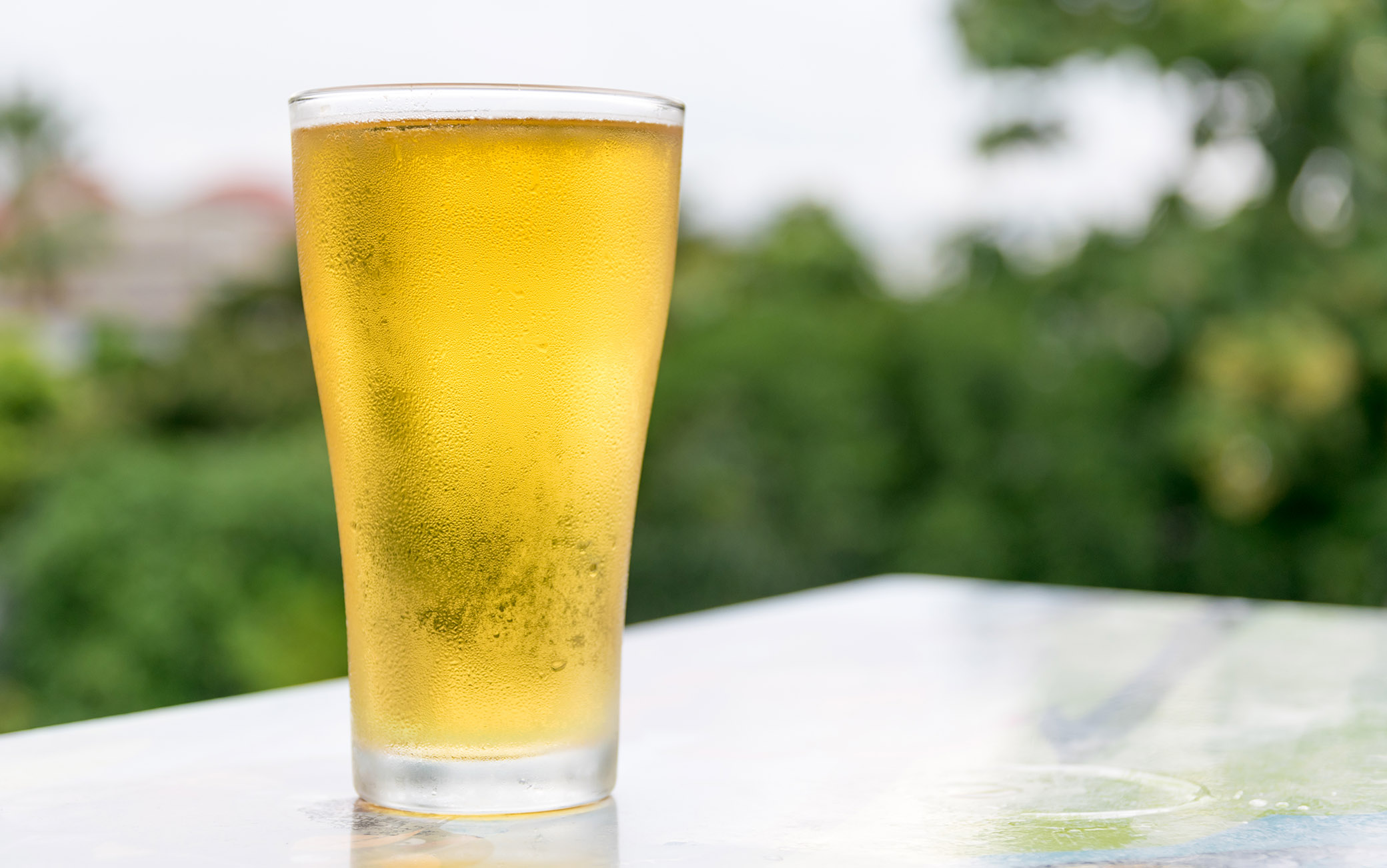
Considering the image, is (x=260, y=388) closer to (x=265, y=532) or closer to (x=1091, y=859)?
(x=265, y=532)

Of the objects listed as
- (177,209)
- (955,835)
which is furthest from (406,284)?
(177,209)

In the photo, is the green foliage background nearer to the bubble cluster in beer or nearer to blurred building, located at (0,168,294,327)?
blurred building, located at (0,168,294,327)

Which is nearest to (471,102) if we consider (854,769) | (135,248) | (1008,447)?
(854,769)

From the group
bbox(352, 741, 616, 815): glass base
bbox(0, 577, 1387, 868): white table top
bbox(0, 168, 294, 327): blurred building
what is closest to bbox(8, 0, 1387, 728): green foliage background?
bbox(0, 168, 294, 327): blurred building

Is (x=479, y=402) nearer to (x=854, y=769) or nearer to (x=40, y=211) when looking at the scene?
(x=854, y=769)

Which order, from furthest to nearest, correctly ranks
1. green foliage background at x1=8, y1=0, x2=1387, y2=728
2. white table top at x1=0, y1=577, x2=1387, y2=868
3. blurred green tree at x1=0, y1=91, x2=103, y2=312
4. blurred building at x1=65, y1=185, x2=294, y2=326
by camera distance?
blurred green tree at x1=0, y1=91, x2=103, y2=312 < blurred building at x1=65, y1=185, x2=294, y2=326 < green foliage background at x1=8, y1=0, x2=1387, y2=728 < white table top at x1=0, y1=577, x2=1387, y2=868

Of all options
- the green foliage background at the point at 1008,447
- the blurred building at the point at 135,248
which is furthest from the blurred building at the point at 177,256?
the green foliage background at the point at 1008,447

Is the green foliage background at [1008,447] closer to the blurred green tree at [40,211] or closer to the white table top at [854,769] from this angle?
the white table top at [854,769]
